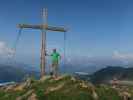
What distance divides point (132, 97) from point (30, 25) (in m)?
19.5

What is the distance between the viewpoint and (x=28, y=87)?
1559 inches

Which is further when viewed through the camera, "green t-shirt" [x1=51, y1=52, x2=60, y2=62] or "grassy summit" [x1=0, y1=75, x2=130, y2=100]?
"green t-shirt" [x1=51, y1=52, x2=60, y2=62]

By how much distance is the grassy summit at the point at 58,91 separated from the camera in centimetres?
3534

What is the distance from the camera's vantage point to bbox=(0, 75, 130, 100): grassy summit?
35344 millimetres

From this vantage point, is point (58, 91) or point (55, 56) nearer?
point (58, 91)

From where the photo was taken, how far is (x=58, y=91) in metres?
36.8

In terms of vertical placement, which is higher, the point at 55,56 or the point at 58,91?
the point at 55,56

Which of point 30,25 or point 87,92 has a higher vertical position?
point 30,25

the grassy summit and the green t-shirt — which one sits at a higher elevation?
the green t-shirt

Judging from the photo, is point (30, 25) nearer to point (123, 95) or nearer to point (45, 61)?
point (45, 61)

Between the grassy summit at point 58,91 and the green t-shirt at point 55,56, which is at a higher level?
the green t-shirt at point 55,56

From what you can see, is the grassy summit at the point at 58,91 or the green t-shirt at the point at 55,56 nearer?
the grassy summit at the point at 58,91

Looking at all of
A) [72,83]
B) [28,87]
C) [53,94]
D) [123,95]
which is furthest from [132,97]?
[28,87]

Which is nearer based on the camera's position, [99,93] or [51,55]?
[99,93]
